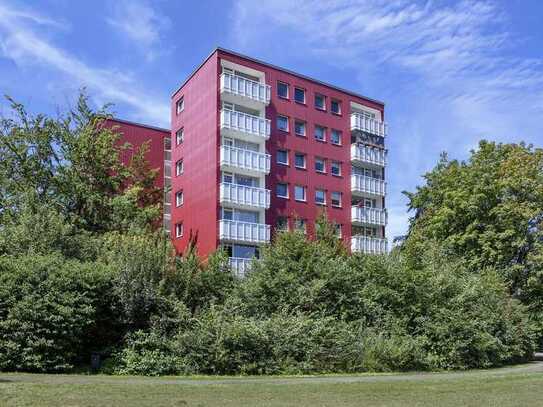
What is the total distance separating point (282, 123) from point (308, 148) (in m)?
2.69

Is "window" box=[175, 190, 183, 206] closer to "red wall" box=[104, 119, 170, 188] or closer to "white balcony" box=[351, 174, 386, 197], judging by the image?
"red wall" box=[104, 119, 170, 188]

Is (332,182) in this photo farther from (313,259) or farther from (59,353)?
(59,353)

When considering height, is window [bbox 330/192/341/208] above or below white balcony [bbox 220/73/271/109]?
below

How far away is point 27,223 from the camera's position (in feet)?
83.1

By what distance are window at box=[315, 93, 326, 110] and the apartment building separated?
0.28 feet

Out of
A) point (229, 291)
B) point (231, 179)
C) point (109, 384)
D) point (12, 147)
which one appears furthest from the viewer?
point (231, 179)

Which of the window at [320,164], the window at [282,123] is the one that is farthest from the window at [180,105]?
the window at [320,164]

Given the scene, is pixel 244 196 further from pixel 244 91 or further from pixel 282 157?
pixel 244 91

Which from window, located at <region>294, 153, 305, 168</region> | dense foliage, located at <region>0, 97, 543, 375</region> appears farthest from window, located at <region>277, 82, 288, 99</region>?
dense foliage, located at <region>0, 97, 543, 375</region>

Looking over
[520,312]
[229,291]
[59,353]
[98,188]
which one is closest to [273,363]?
[229,291]

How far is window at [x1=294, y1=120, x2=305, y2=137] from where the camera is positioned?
45.3m

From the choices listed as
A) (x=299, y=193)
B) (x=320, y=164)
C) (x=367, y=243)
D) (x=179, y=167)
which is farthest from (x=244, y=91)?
(x=367, y=243)

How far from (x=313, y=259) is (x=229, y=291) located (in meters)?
3.44

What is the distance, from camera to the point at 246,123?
135 feet
